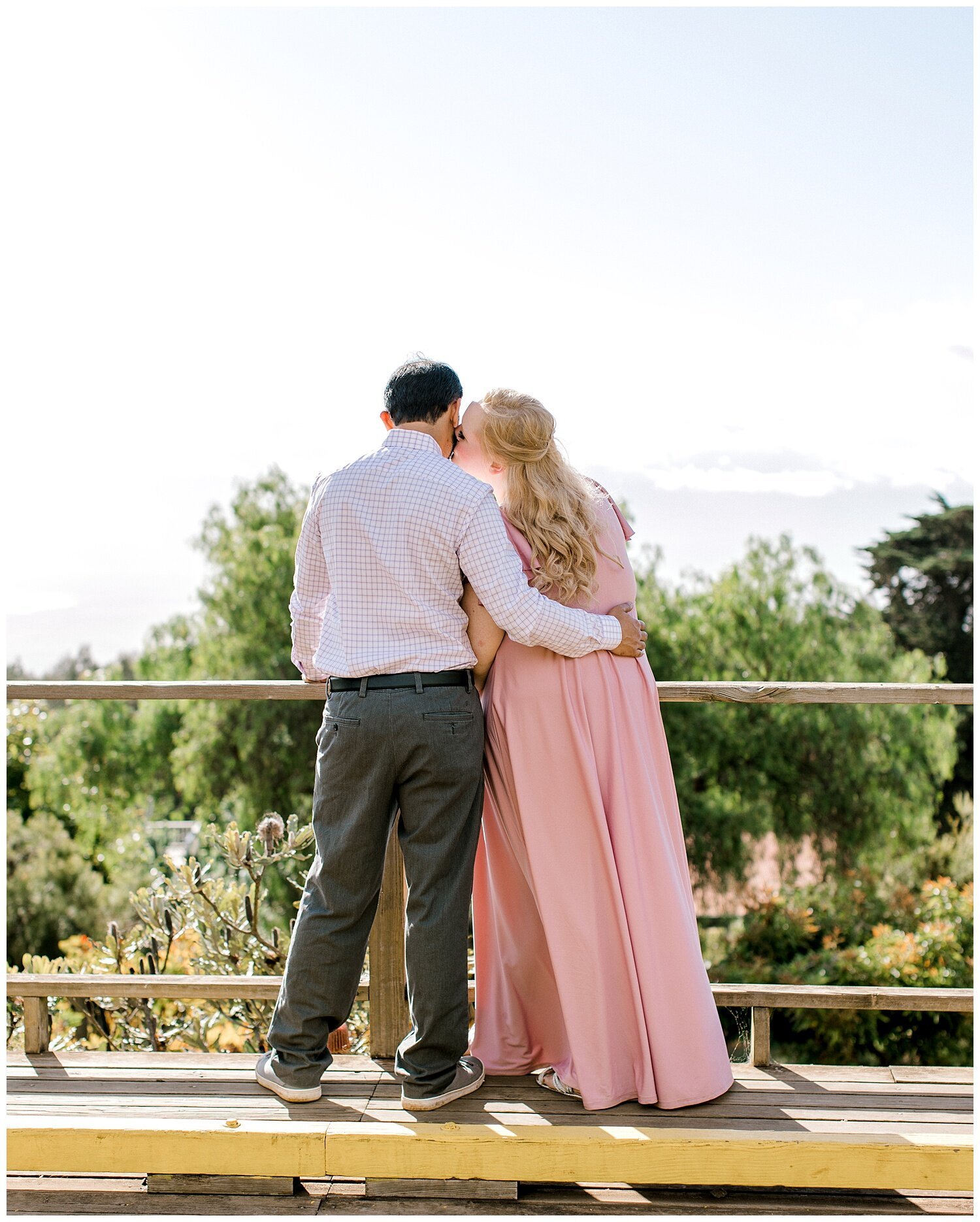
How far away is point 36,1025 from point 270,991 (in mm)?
632

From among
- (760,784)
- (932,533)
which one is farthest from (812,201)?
(760,784)

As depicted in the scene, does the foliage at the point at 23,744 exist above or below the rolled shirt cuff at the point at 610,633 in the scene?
below

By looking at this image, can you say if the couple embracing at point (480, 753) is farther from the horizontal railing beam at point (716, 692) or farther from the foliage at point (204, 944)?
the foliage at point (204, 944)

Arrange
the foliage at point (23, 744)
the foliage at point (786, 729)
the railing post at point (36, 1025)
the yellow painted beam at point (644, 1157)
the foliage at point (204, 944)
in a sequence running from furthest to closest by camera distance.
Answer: the foliage at point (23, 744), the foliage at point (786, 729), the foliage at point (204, 944), the railing post at point (36, 1025), the yellow painted beam at point (644, 1157)

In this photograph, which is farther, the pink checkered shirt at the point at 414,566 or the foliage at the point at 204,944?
the foliage at the point at 204,944

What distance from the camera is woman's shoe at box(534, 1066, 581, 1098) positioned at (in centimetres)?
248

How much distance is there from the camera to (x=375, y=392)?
2467 millimetres

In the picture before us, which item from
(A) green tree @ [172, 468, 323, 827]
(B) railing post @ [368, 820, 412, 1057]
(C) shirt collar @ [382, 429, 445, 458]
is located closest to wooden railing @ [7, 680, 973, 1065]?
(B) railing post @ [368, 820, 412, 1057]

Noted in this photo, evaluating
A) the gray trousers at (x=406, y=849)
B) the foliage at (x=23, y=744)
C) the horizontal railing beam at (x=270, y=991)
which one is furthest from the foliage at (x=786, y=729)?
the gray trousers at (x=406, y=849)

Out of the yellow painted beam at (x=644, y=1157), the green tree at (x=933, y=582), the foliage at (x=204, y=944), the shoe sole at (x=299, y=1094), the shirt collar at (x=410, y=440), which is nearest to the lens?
the yellow painted beam at (x=644, y=1157)

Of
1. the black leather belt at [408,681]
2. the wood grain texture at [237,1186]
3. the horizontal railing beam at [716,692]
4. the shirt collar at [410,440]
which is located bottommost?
the wood grain texture at [237,1186]

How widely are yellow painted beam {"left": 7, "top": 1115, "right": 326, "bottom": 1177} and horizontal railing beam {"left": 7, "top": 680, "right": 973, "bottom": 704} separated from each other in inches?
37.8

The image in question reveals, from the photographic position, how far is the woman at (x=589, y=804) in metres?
2.40

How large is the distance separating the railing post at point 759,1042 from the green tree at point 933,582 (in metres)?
25.0
